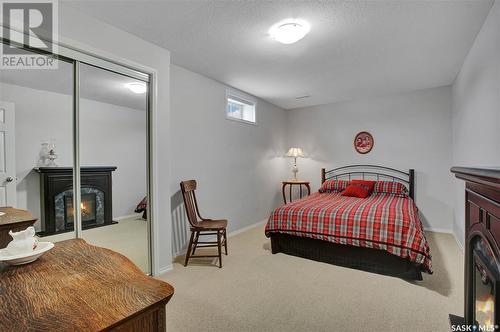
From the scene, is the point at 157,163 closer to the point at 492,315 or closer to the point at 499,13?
the point at 492,315

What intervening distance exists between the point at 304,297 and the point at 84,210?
216cm

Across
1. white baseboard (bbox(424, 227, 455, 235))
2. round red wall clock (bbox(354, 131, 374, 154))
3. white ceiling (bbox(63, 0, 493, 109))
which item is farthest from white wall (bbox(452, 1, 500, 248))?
round red wall clock (bbox(354, 131, 374, 154))

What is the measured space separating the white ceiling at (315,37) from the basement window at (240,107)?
0.38m

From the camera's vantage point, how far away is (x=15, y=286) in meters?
0.91

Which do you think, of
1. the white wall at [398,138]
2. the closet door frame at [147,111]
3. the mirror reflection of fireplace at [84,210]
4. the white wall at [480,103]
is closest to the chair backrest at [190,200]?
the closet door frame at [147,111]

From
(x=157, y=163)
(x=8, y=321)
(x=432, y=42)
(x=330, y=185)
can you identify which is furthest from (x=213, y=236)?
(x=432, y=42)

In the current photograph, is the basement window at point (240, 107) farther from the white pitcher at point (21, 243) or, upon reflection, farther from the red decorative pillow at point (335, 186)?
the white pitcher at point (21, 243)

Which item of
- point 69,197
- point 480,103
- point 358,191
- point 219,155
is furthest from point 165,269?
point 480,103

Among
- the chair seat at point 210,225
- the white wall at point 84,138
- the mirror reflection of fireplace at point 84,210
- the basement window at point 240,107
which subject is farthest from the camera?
the basement window at point 240,107

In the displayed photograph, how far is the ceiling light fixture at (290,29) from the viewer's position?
91.3 inches

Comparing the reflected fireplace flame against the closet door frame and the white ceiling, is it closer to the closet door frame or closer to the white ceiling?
the white ceiling

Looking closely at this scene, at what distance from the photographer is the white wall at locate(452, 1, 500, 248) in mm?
2125

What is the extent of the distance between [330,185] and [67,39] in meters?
4.44

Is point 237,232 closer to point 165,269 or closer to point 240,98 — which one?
point 165,269
